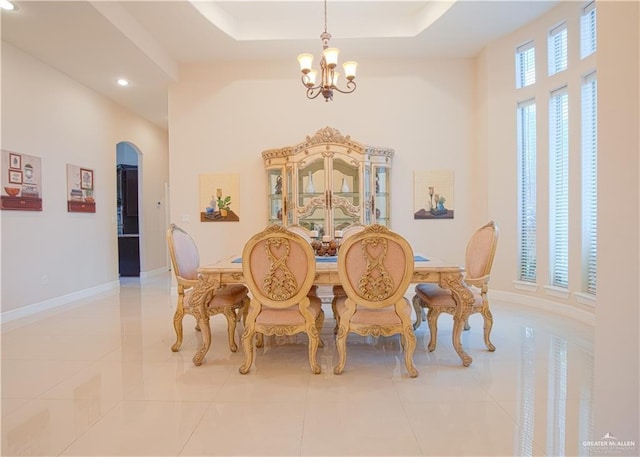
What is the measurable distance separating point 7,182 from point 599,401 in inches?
212

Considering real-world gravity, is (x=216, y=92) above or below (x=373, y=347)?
above

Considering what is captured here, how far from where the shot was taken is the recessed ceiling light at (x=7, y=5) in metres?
3.35

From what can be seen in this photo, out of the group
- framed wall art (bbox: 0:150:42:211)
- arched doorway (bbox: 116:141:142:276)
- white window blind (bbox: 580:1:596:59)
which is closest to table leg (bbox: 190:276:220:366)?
framed wall art (bbox: 0:150:42:211)

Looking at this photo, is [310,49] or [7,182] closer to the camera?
[7,182]

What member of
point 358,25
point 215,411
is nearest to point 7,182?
point 215,411

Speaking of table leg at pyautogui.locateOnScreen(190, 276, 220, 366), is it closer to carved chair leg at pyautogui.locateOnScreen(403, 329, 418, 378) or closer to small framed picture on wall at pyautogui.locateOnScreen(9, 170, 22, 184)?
carved chair leg at pyautogui.locateOnScreen(403, 329, 418, 378)

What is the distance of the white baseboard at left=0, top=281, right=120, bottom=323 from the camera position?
13.1 feet

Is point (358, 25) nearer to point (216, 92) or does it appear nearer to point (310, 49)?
point (310, 49)

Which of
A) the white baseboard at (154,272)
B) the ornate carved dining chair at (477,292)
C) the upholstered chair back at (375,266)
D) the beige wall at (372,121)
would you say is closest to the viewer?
the upholstered chair back at (375,266)

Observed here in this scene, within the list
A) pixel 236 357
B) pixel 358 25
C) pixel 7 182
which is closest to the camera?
pixel 236 357

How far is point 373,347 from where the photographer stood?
296 centimetres

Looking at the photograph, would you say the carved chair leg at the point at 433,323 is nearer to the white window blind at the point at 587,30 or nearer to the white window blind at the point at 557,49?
the white window blind at the point at 587,30

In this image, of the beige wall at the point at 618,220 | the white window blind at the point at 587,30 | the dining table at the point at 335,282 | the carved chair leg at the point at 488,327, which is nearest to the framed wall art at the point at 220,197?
the dining table at the point at 335,282

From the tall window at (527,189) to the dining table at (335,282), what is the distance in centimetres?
253
